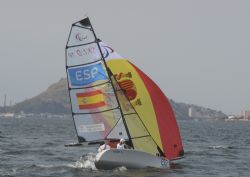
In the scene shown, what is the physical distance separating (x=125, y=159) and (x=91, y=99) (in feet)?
10.9

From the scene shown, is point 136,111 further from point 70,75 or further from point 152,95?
point 70,75

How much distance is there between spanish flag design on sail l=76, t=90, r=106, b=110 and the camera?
99.3 ft

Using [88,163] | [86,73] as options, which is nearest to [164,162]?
[88,163]

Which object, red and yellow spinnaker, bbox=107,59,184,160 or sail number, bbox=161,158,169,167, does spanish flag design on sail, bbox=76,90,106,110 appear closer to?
red and yellow spinnaker, bbox=107,59,184,160

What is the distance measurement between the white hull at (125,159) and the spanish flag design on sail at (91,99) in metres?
2.55

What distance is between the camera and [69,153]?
41.9 meters

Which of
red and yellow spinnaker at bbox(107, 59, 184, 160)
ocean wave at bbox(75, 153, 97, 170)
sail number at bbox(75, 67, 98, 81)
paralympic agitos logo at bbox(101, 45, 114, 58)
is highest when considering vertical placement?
paralympic agitos logo at bbox(101, 45, 114, 58)

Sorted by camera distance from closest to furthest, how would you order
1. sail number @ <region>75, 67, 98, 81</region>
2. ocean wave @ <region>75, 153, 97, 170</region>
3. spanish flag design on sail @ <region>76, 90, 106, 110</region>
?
sail number @ <region>75, 67, 98, 81</region> → spanish flag design on sail @ <region>76, 90, 106, 110</region> → ocean wave @ <region>75, 153, 97, 170</region>

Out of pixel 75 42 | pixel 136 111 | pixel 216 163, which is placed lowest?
pixel 216 163

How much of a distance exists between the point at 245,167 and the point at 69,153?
37.9 ft

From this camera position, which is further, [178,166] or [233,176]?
[178,166]

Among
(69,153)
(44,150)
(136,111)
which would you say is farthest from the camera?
(44,150)

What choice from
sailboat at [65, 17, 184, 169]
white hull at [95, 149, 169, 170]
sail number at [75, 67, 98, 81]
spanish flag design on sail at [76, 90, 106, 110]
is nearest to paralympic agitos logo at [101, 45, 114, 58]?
sailboat at [65, 17, 184, 169]

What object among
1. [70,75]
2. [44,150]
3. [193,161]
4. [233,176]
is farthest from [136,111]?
[44,150]
